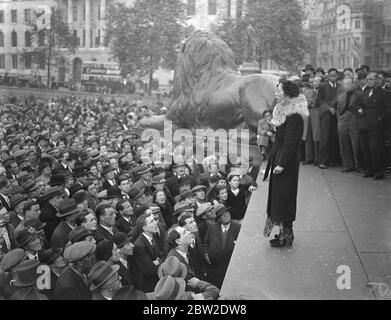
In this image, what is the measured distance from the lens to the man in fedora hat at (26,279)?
436 centimetres

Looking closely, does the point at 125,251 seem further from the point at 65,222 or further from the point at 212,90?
the point at 212,90

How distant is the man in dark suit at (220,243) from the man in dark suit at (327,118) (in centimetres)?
354

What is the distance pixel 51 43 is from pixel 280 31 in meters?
→ 11.6

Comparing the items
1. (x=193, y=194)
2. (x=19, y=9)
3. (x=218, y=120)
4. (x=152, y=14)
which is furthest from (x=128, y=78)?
(x=193, y=194)

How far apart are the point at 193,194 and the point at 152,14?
27696 millimetres

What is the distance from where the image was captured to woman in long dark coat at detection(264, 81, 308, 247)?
5492 millimetres

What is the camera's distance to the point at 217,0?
40.6m

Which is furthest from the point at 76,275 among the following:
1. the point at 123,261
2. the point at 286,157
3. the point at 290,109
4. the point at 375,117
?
the point at 375,117

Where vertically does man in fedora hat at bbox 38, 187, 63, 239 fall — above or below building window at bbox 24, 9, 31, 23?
below

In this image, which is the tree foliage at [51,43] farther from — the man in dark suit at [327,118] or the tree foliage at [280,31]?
the man in dark suit at [327,118]

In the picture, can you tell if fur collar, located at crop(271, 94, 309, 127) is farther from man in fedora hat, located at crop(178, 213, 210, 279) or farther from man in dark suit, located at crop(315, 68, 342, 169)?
man in dark suit, located at crop(315, 68, 342, 169)

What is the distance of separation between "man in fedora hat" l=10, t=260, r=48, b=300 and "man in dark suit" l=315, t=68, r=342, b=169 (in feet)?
20.3

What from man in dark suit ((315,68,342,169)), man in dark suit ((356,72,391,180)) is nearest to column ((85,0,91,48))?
man in dark suit ((315,68,342,169))

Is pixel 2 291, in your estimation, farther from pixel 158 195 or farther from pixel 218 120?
pixel 218 120
